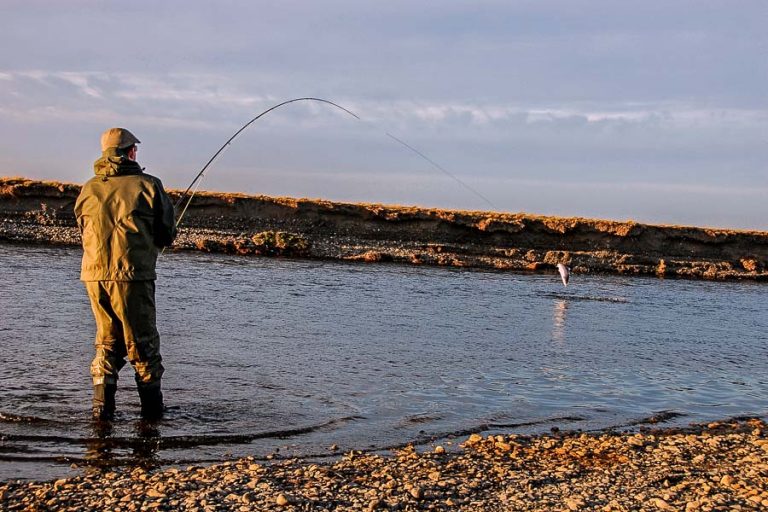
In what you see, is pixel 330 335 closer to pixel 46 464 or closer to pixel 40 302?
pixel 40 302

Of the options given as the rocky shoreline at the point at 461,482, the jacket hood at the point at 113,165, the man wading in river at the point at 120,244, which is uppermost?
the jacket hood at the point at 113,165

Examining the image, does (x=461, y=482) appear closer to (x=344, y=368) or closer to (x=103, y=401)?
(x=103, y=401)

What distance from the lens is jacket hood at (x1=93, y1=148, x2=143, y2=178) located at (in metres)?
6.38

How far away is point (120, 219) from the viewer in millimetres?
6312

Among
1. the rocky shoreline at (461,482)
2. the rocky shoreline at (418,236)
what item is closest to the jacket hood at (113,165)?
the rocky shoreline at (461,482)

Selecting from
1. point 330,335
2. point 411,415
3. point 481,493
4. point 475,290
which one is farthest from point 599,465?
point 475,290

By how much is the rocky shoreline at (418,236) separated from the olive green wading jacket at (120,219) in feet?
64.0

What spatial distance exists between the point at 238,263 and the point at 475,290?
6.86 meters

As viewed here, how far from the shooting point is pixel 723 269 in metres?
31.8

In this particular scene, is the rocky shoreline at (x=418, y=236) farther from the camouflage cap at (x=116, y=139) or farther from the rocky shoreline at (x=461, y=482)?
the rocky shoreline at (x=461, y=482)

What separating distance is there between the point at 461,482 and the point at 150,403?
109 inches

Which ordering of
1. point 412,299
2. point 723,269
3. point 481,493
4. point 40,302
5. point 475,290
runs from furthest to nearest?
point 723,269
point 475,290
point 412,299
point 40,302
point 481,493

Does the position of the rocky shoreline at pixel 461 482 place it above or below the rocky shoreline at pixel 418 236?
below

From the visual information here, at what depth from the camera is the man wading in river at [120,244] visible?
6.32 m
